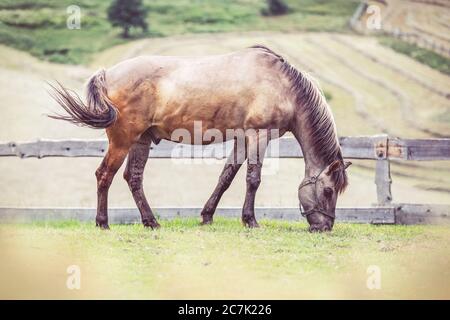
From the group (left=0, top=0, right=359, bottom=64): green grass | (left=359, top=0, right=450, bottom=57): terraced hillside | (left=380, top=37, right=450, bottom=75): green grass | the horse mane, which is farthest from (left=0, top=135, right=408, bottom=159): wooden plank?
(left=380, top=37, right=450, bottom=75): green grass

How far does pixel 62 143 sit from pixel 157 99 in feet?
6.15

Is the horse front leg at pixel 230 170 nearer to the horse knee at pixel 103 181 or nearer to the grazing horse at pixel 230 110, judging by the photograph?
the grazing horse at pixel 230 110

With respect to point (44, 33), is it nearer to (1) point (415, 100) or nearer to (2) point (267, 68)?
(1) point (415, 100)

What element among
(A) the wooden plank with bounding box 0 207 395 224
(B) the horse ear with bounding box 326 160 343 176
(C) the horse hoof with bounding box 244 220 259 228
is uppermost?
(B) the horse ear with bounding box 326 160 343 176

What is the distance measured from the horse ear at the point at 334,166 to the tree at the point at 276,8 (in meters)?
22.9

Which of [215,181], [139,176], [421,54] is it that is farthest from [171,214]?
[421,54]

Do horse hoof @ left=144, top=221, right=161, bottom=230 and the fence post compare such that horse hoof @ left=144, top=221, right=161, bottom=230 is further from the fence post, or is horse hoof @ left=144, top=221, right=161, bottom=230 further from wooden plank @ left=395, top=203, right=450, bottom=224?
wooden plank @ left=395, top=203, right=450, bottom=224

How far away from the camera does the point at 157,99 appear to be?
7.74 meters

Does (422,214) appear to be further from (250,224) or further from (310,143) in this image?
(250,224)

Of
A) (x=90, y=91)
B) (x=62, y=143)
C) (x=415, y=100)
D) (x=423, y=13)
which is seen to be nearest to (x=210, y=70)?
(x=90, y=91)

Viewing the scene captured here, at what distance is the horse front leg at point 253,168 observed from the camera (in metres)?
7.62

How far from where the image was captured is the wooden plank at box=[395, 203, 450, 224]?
8.77 m

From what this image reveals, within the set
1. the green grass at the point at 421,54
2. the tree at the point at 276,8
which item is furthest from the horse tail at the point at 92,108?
the tree at the point at 276,8

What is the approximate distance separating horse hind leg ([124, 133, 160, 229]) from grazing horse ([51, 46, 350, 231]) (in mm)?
15
